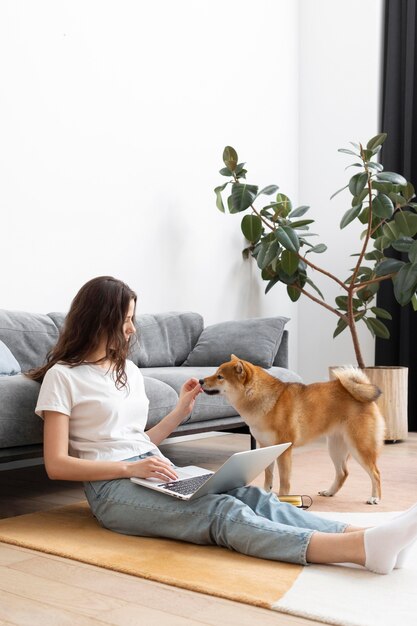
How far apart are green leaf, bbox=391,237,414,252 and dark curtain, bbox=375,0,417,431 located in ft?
2.58

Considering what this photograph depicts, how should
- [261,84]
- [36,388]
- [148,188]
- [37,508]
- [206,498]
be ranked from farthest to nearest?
1. [261,84]
2. [148,188]
3. [37,508]
4. [36,388]
5. [206,498]

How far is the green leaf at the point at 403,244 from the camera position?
447 centimetres

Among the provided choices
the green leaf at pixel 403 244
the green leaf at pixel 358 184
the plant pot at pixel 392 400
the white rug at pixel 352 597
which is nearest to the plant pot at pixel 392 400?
the plant pot at pixel 392 400

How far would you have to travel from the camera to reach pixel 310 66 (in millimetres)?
5906

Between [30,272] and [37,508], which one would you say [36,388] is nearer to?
[37,508]

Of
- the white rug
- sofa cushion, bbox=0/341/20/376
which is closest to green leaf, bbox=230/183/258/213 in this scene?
sofa cushion, bbox=0/341/20/376

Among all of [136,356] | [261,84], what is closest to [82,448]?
[136,356]

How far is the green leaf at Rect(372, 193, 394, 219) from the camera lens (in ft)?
14.5

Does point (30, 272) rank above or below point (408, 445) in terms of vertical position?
above

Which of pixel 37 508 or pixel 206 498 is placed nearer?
pixel 206 498

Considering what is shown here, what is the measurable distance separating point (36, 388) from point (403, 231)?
272 centimetres

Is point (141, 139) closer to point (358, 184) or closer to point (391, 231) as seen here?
point (358, 184)

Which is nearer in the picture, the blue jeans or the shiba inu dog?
the blue jeans

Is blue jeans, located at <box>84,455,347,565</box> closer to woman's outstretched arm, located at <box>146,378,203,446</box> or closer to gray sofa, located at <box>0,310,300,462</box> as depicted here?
woman's outstretched arm, located at <box>146,378,203,446</box>
